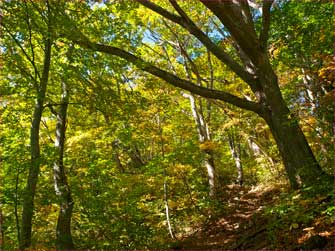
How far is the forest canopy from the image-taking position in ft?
19.2

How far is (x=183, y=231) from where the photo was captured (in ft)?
37.6

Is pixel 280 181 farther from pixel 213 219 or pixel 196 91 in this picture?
pixel 196 91

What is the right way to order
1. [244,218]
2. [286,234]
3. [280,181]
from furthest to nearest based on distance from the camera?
[280,181] < [244,218] < [286,234]

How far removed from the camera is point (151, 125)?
11734mm

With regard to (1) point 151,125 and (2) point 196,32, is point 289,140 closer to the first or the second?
(2) point 196,32

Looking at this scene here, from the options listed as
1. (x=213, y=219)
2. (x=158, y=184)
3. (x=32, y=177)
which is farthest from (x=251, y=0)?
(x=32, y=177)

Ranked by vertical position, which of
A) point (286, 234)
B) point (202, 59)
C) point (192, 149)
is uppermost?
point (202, 59)

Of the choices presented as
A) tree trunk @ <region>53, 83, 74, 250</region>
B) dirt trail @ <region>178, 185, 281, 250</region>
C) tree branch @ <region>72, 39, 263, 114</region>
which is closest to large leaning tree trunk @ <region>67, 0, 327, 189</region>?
tree branch @ <region>72, 39, 263, 114</region>

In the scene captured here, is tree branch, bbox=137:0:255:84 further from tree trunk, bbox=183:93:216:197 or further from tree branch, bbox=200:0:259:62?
tree trunk, bbox=183:93:216:197

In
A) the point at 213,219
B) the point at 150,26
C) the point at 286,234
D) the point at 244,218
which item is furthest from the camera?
the point at 150,26

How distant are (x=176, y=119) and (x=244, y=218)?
268 inches

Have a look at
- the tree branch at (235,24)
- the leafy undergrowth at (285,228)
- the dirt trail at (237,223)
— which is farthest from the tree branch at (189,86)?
the dirt trail at (237,223)

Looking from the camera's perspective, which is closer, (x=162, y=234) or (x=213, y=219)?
(x=162, y=234)

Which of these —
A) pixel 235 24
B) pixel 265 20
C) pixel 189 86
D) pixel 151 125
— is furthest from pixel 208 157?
pixel 235 24
